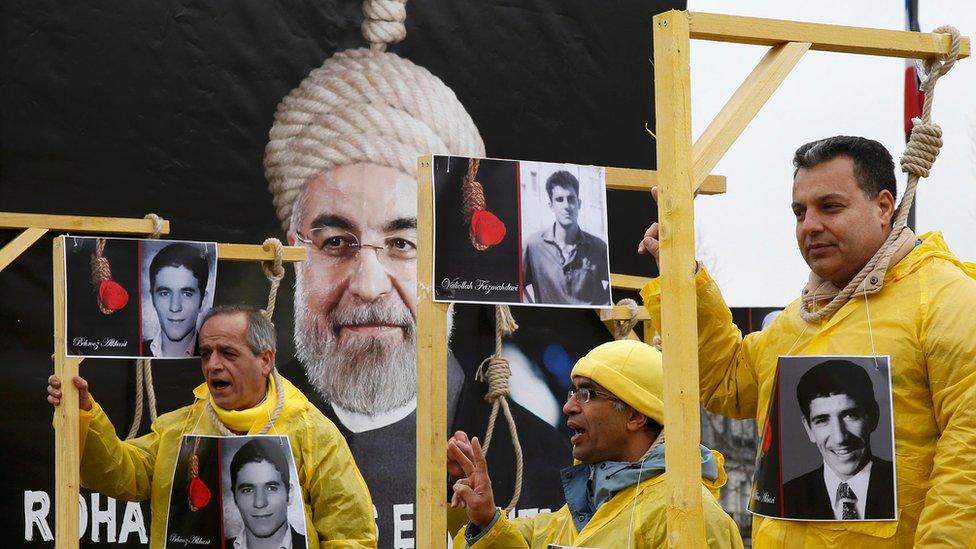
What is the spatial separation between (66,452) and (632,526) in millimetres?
1985

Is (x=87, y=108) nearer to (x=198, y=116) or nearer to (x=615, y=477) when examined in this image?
(x=198, y=116)

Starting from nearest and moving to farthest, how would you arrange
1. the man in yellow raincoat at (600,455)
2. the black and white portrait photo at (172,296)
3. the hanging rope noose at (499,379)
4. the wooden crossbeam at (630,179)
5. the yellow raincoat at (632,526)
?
the yellow raincoat at (632,526) → the man in yellow raincoat at (600,455) → the wooden crossbeam at (630,179) → the black and white portrait photo at (172,296) → the hanging rope noose at (499,379)

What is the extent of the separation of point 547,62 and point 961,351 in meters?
3.78

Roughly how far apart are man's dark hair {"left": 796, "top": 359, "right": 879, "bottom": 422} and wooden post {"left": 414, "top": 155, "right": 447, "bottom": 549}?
928 millimetres

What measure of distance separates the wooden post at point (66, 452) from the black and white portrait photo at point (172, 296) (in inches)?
11.5

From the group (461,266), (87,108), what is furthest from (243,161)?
(461,266)

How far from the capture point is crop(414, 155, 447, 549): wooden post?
3055 mm

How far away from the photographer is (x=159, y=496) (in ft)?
14.0

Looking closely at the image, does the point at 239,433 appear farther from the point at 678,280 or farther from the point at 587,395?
the point at 678,280

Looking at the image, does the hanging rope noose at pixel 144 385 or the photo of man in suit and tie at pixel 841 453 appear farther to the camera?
the hanging rope noose at pixel 144 385

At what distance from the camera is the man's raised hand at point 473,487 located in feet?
10.2

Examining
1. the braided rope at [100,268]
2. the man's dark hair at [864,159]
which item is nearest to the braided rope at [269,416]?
the braided rope at [100,268]

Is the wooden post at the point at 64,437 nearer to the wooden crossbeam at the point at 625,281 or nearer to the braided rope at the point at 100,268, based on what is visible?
the braided rope at the point at 100,268

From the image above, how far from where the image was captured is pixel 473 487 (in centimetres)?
313
